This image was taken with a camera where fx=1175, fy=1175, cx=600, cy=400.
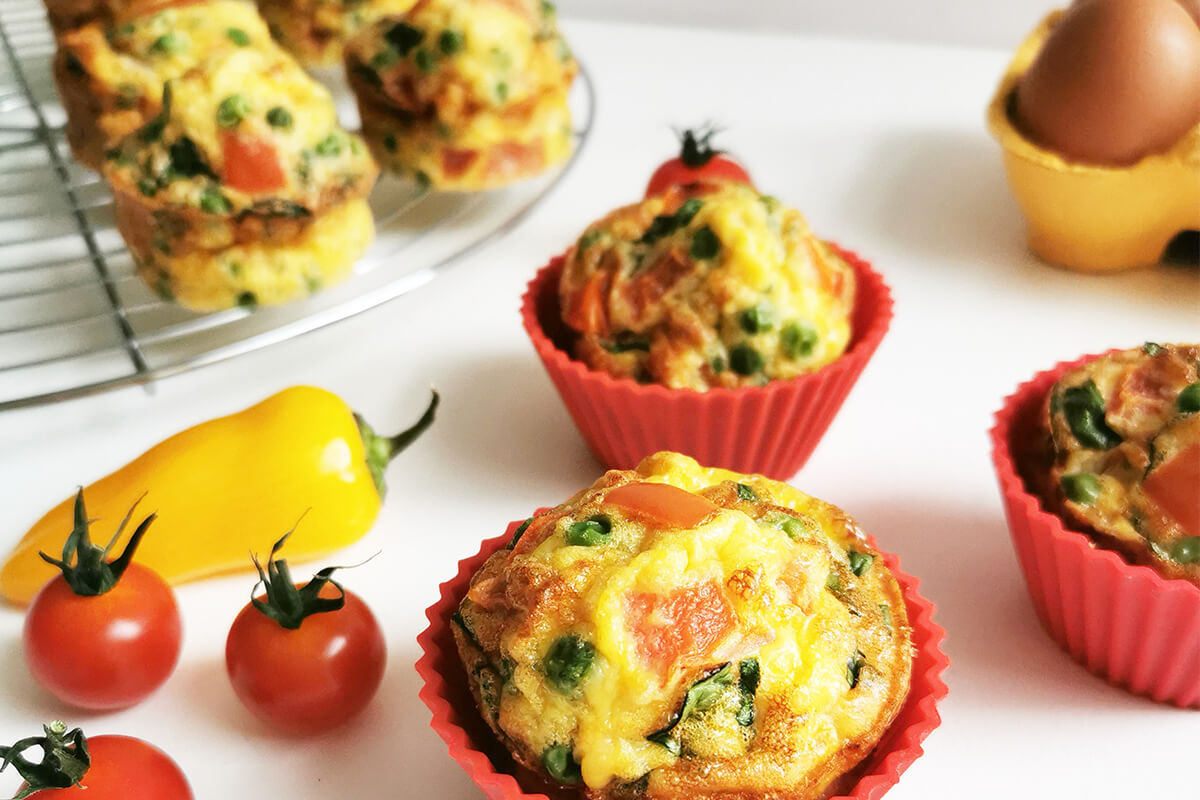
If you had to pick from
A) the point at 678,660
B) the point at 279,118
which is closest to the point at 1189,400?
the point at 678,660

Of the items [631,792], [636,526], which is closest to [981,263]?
[636,526]

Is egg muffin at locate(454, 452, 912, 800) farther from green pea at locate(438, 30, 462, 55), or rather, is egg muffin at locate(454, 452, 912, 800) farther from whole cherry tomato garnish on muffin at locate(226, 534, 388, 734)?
green pea at locate(438, 30, 462, 55)

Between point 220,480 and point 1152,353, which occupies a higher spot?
point 1152,353

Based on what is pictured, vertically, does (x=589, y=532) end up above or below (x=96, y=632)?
above

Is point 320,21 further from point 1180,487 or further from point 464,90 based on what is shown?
point 1180,487

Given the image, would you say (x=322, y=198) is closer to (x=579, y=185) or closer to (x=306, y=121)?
(x=306, y=121)

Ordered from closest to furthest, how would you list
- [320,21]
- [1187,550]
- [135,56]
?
[1187,550] → [135,56] → [320,21]
